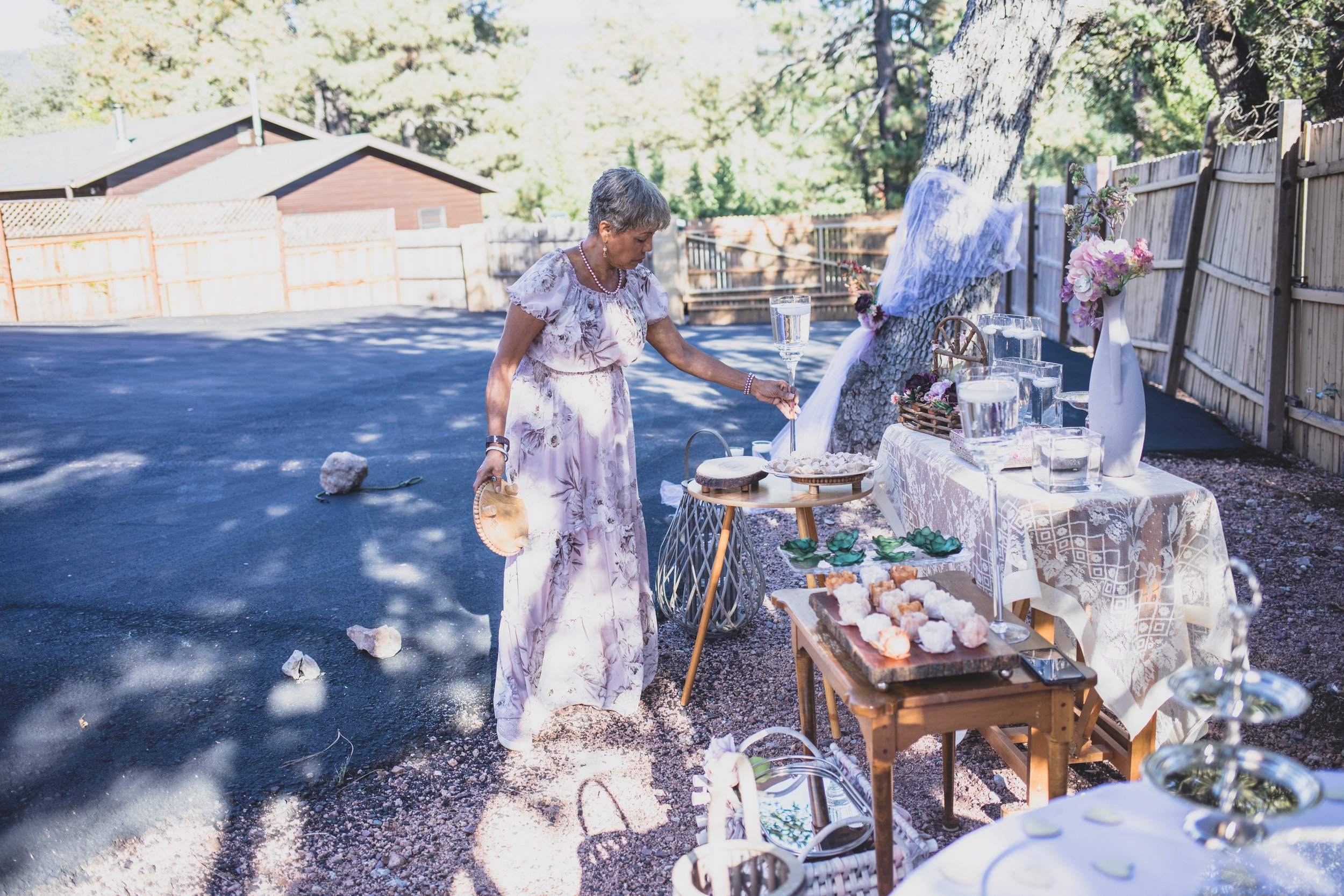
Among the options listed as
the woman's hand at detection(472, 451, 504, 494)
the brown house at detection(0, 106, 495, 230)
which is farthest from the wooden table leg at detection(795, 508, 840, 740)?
the brown house at detection(0, 106, 495, 230)

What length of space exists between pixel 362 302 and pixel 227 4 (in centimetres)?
1425

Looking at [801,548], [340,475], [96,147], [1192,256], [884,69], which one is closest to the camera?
[801,548]

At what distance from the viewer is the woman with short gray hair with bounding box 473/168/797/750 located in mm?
3299

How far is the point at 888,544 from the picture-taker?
2.78m

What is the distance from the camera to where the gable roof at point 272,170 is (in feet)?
71.7

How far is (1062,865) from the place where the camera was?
1.34m

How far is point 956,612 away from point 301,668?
2932 mm

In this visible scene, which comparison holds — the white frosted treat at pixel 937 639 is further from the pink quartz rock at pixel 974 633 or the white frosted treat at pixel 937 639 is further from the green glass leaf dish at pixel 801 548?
the green glass leaf dish at pixel 801 548

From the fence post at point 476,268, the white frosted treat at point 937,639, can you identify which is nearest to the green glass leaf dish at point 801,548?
the white frosted treat at point 937,639

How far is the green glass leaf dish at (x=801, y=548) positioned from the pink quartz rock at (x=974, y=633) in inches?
27.1

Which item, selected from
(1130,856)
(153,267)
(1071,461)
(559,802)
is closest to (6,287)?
(153,267)

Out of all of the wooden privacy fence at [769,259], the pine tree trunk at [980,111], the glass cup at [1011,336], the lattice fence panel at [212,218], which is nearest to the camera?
the glass cup at [1011,336]

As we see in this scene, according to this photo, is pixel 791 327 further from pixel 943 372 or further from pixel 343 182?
pixel 343 182

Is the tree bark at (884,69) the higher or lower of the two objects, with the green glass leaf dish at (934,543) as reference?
higher
